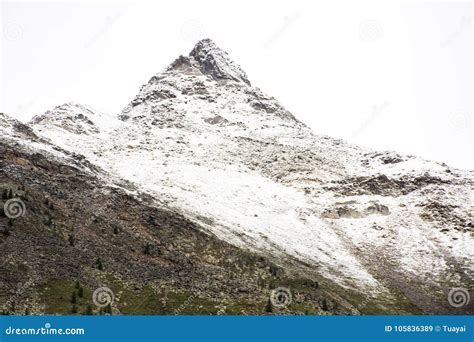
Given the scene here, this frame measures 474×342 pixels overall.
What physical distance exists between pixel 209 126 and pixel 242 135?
1155cm

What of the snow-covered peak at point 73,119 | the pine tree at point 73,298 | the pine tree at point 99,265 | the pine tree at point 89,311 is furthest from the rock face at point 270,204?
the pine tree at point 89,311

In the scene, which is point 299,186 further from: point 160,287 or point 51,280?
point 51,280

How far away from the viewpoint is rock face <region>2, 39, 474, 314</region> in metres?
59.5

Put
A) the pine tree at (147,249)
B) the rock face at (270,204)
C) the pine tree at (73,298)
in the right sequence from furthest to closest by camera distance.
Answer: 1. the rock face at (270,204)
2. the pine tree at (147,249)
3. the pine tree at (73,298)

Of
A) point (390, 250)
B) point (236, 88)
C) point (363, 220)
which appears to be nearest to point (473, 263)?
point (390, 250)

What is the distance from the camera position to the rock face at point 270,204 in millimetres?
59531

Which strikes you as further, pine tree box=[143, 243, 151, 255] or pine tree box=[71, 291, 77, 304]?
pine tree box=[143, 243, 151, 255]

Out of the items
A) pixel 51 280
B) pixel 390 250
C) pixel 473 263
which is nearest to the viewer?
pixel 51 280

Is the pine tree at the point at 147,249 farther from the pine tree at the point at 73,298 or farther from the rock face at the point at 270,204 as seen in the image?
the pine tree at the point at 73,298

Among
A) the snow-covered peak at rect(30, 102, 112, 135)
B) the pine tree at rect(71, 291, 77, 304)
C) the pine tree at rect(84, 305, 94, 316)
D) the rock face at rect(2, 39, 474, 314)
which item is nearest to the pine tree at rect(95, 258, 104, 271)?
the rock face at rect(2, 39, 474, 314)

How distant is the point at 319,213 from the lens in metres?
92.8

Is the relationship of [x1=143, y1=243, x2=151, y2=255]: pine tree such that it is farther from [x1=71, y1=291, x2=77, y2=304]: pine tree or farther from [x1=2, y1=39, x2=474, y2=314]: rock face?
[x1=71, y1=291, x2=77, y2=304]: pine tree

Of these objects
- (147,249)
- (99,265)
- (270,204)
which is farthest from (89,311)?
(270,204)

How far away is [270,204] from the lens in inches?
3703
